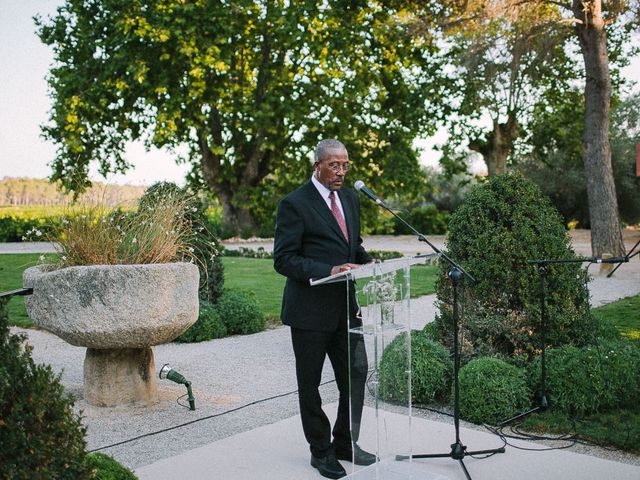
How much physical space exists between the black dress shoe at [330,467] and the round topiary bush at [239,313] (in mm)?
5225

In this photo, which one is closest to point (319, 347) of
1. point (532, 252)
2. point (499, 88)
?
point (532, 252)

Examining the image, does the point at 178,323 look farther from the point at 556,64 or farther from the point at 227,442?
the point at 556,64

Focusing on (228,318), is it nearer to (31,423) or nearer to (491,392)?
(491,392)

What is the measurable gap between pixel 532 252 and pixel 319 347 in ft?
8.35

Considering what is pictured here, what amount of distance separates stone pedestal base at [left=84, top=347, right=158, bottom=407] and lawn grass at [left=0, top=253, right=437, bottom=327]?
4.65 m

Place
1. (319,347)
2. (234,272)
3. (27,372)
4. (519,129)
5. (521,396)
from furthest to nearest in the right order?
1. (519,129)
2. (234,272)
3. (521,396)
4. (319,347)
5. (27,372)

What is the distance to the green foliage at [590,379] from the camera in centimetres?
530

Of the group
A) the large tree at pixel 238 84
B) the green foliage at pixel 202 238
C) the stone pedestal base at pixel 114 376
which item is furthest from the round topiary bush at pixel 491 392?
the large tree at pixel 238 84

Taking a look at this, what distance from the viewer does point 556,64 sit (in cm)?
2503

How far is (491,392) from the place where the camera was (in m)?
5.30

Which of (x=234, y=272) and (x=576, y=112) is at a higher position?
(x=576, y=112)

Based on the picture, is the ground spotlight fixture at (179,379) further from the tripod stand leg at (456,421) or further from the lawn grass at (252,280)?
the lawn grass at (252,280)

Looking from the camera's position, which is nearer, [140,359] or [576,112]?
[140,359]

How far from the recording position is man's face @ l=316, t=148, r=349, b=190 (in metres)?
3.98
